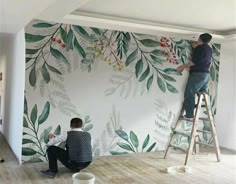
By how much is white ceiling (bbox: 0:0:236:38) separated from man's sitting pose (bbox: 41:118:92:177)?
155 centimetres

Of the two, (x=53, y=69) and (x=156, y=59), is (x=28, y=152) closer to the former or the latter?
(x=53, y=69)

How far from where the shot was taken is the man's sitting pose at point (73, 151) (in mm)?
4109

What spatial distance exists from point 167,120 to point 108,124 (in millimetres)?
1266

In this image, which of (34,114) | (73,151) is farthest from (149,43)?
(73,151)

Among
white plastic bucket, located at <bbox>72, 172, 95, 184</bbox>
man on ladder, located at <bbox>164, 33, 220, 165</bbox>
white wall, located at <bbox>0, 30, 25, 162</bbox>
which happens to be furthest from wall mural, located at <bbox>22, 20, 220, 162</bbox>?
white plastic bucket, located at <bbox>72, 172, 95, 184</bbox>

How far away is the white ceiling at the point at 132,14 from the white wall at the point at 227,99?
2.63 feet

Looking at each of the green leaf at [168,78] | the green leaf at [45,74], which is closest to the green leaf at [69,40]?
the green leaf at [45,74]

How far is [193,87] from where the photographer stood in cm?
530

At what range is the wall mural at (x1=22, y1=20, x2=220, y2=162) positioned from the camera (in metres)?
4.71

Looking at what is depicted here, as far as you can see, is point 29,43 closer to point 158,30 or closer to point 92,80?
point 92,80

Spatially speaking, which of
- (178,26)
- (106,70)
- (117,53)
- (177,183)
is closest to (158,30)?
(178,26)

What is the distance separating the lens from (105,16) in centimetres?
480

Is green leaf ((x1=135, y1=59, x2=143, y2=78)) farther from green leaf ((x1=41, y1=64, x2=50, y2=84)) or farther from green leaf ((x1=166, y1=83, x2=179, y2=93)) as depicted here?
green leaf ((x1=41, y1=64, x2=50, y2=84))

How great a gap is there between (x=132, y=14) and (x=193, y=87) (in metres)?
1.68
